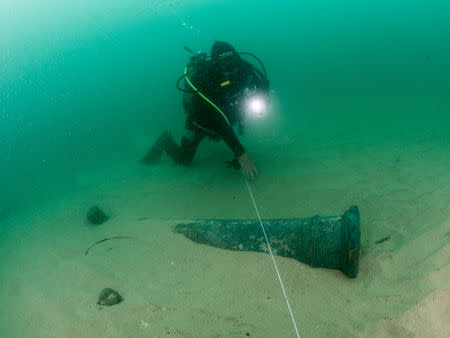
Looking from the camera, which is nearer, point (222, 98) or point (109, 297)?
point (109, 297)

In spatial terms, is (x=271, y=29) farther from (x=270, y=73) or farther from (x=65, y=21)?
(x=65, y=21)

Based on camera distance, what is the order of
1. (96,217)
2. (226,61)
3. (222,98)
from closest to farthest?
1. (222,98)
2. (226,61)
3. (96,217)

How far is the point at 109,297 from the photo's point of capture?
2758 mm

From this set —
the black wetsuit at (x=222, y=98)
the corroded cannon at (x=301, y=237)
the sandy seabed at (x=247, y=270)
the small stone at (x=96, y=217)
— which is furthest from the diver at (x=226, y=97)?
the small stone at (x=96, y=217)

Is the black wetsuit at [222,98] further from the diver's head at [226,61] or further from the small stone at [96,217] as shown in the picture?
the small stone at [96,217]

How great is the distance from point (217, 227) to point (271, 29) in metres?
27.4

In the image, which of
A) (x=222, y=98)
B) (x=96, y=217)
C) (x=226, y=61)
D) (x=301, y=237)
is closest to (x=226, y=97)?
(x=222, y=98)

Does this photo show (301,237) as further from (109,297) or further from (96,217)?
(96,217)

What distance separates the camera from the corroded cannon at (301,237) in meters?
2.52

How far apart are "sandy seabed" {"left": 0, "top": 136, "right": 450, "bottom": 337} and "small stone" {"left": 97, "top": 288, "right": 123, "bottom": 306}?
5 cm

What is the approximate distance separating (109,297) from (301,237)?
1983 mm

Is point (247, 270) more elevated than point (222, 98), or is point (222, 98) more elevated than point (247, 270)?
point (222, 98)

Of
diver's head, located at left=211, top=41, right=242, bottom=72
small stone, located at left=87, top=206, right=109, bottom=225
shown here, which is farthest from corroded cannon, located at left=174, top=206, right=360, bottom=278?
diver's head, located at left=211, top=41, right=242, bottom=72

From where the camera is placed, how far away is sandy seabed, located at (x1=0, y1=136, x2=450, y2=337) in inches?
92.0
